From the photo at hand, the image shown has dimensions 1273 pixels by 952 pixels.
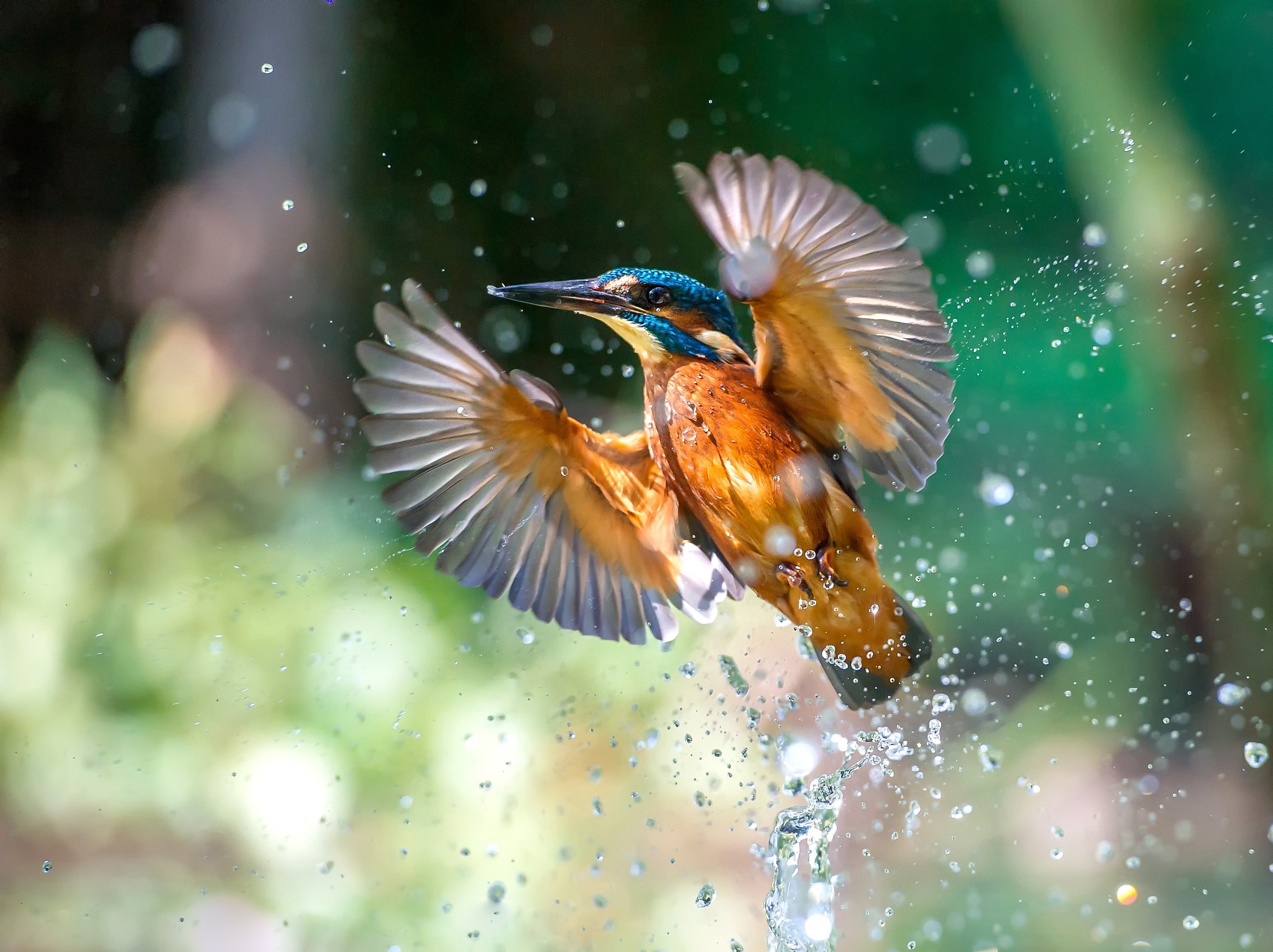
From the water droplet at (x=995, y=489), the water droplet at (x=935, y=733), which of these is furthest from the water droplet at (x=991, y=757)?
the water droplet at (x=995, y=489)

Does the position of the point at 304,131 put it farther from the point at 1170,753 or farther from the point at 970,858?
the point at 1170,753

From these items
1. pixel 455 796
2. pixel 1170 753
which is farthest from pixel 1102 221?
pixel 455 796

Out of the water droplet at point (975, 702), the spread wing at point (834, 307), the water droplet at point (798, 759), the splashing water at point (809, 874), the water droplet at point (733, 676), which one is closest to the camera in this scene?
the spread wing at point (834, 307)

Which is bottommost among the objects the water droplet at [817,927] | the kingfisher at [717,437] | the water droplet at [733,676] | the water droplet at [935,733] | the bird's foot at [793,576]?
the water droplet at [817,927]

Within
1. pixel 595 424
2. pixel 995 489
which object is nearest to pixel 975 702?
pixel 995 489

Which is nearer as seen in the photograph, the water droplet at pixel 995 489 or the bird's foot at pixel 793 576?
the bird's foot at pixel 793 576

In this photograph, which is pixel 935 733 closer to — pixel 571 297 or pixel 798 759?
pixel 798 759

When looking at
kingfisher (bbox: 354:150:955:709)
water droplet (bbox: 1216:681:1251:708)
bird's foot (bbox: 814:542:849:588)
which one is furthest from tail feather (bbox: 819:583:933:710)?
water droplet (bbox: 1216:681:1251:708)

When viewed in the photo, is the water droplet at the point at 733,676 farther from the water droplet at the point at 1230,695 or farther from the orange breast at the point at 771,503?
the water droplet at the point at 1230,695
